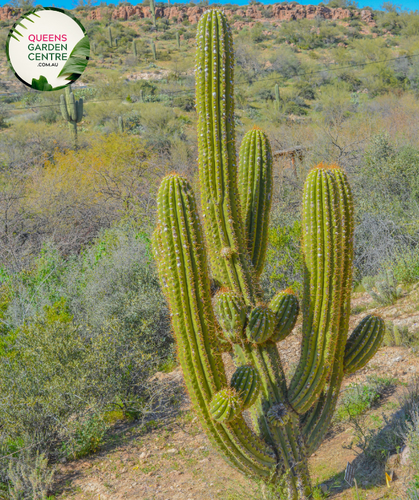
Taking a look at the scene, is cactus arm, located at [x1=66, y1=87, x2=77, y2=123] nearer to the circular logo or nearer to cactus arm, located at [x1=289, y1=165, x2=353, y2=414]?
the circular logo

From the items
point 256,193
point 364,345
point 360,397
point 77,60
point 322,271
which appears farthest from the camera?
point 77,60

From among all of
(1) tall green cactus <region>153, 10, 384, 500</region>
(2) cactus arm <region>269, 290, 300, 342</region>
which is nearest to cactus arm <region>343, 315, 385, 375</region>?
(1) tall green cactus <region>153, 10, 384, 500</region>

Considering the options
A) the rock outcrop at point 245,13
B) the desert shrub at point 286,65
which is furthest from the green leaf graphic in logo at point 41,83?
the rock outcrop at point 245,13

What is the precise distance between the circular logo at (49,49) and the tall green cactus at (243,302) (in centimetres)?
915

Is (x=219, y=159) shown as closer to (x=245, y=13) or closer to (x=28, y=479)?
(x=28, y=479)

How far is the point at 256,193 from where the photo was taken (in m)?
3.74

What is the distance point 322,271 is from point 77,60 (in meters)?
12.6

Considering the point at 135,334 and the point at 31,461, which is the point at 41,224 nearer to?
the point at 135,334

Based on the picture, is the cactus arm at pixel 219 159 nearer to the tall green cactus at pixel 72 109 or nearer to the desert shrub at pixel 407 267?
the desert shrub at pixel 407 267

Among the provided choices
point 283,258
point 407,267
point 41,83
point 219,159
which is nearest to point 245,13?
point 41,83

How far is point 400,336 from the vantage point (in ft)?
18.7

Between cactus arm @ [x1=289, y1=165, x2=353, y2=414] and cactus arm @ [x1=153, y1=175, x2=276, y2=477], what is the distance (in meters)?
0.61

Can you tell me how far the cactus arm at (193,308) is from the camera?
312cm

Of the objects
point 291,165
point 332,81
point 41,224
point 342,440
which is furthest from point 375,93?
point 342,440
